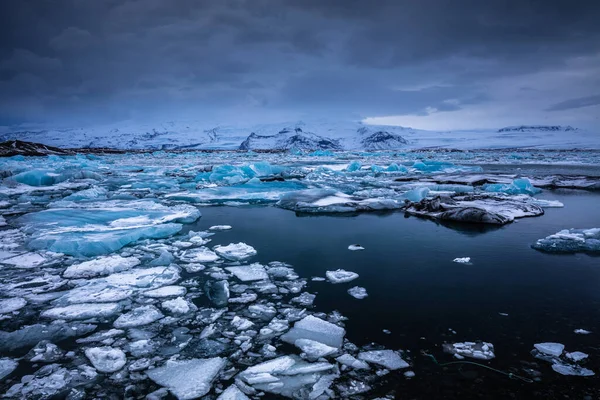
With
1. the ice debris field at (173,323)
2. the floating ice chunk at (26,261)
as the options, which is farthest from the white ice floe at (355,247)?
the floating ice chunk at (26,261)

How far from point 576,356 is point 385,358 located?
1.12 m

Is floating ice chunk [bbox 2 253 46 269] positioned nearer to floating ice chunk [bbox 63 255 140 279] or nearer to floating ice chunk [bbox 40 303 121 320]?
floating ice chunk [bbox 63 255 140 279]

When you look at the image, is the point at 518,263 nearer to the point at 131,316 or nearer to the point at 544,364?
the point at 544,364

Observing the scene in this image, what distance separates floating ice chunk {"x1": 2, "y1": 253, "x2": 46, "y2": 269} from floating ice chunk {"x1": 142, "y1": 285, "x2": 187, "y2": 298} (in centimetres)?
168

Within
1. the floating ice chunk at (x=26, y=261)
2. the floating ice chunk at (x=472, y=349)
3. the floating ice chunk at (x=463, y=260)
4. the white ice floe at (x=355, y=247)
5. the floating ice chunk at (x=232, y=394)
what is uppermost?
the floating ice chunk at (x=26, y=261)

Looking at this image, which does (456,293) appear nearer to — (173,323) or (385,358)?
(385,358)

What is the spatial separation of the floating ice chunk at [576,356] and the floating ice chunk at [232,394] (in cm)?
188

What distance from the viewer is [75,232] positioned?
188 inches

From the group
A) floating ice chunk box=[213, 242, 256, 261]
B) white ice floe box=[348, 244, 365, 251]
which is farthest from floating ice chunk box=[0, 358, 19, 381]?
white ice floe box=[348, 244, 365, 251]

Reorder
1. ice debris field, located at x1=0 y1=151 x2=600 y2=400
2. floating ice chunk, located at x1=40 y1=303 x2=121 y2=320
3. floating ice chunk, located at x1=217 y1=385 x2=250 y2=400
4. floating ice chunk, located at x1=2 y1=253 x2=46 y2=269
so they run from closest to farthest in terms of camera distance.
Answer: floating ice chunk, located at x1=217 y1=385 x2=250 y2=400, ice debris field, located at x1=0 y1=151 x2=600 y2=400, floating ice chunk, located at x1=40 y1=303 x2=121 y2=320, floating ice chunk, located at x1=2 y1=253 x2=46 y2=269

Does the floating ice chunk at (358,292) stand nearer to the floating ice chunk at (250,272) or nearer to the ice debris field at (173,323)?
the ice debris field at (173,323)

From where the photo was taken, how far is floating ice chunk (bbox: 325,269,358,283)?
3230 mm

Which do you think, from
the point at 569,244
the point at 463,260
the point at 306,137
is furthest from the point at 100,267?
the point at 306,137

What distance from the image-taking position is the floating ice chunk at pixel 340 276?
3230 millimetres
